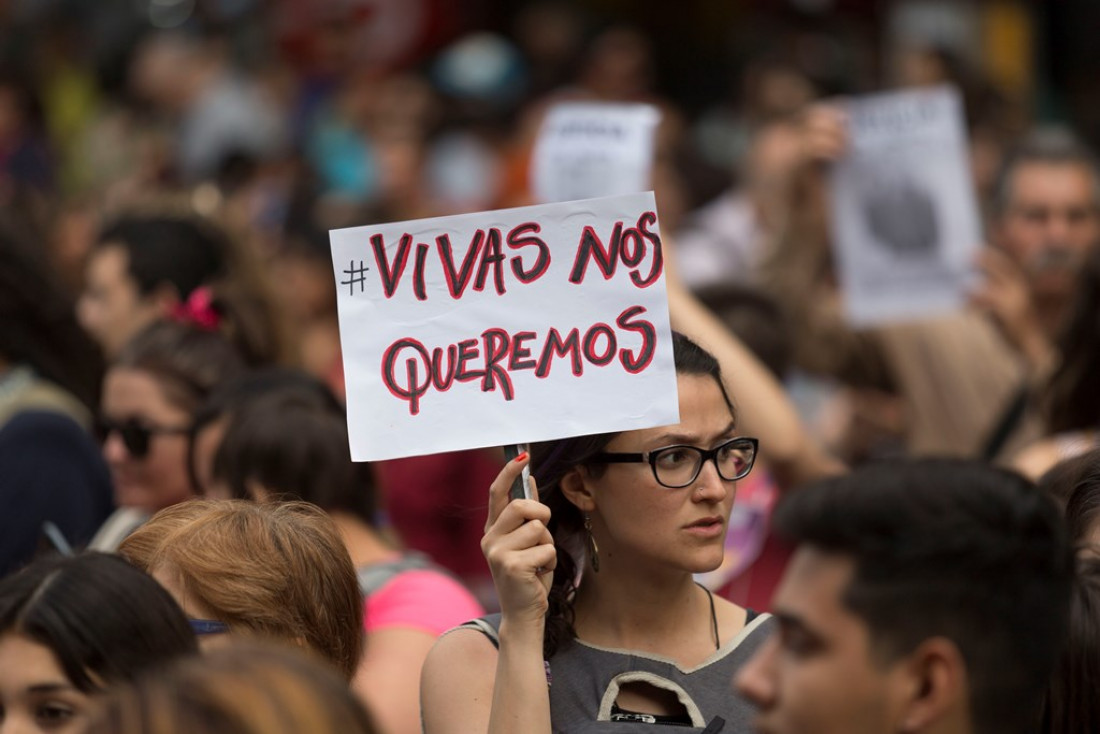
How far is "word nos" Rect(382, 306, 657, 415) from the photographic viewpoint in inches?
127

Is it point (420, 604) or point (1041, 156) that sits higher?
point (1041, 156)

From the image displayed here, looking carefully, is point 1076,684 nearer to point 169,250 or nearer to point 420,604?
point 420,604

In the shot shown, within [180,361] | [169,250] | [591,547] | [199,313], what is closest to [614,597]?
[591,547]

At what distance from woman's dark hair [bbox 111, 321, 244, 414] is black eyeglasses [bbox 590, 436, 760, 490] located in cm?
220

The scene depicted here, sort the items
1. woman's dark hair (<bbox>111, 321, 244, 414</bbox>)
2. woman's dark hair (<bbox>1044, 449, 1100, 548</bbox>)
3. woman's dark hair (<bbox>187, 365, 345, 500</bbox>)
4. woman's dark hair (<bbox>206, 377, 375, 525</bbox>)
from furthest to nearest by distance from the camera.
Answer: woman's dark hair (<bbox>111, 321, 244, 414</bbox>) < woman's dark hair (<bbox>187, 365, 345, 500</bbox>) < woman's dark hair (<bbox>206, 377, 375, 525</bbox>) < woman's dark hair (<bbox>1044, 449, 1100, 548</bbox>)

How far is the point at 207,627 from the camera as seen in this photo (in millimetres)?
3205

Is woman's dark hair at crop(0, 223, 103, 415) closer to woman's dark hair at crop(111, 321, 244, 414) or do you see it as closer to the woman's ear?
woman's dark hair at crop(111, 321, 244, 414)

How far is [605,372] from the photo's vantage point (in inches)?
126

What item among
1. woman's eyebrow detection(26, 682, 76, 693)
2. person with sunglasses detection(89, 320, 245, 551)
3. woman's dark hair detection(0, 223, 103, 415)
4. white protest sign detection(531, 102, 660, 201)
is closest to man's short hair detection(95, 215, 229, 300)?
woman's dark hair detection(0, 223, 103, 415)

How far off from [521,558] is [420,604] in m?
1.17

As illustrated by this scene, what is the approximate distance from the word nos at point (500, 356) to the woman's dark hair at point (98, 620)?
0.62 m

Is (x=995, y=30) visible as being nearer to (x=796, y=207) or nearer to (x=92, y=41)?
(x=796, y=207)

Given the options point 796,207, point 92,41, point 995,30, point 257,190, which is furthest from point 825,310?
point 92,41

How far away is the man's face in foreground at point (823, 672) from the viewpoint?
2.43 meters
